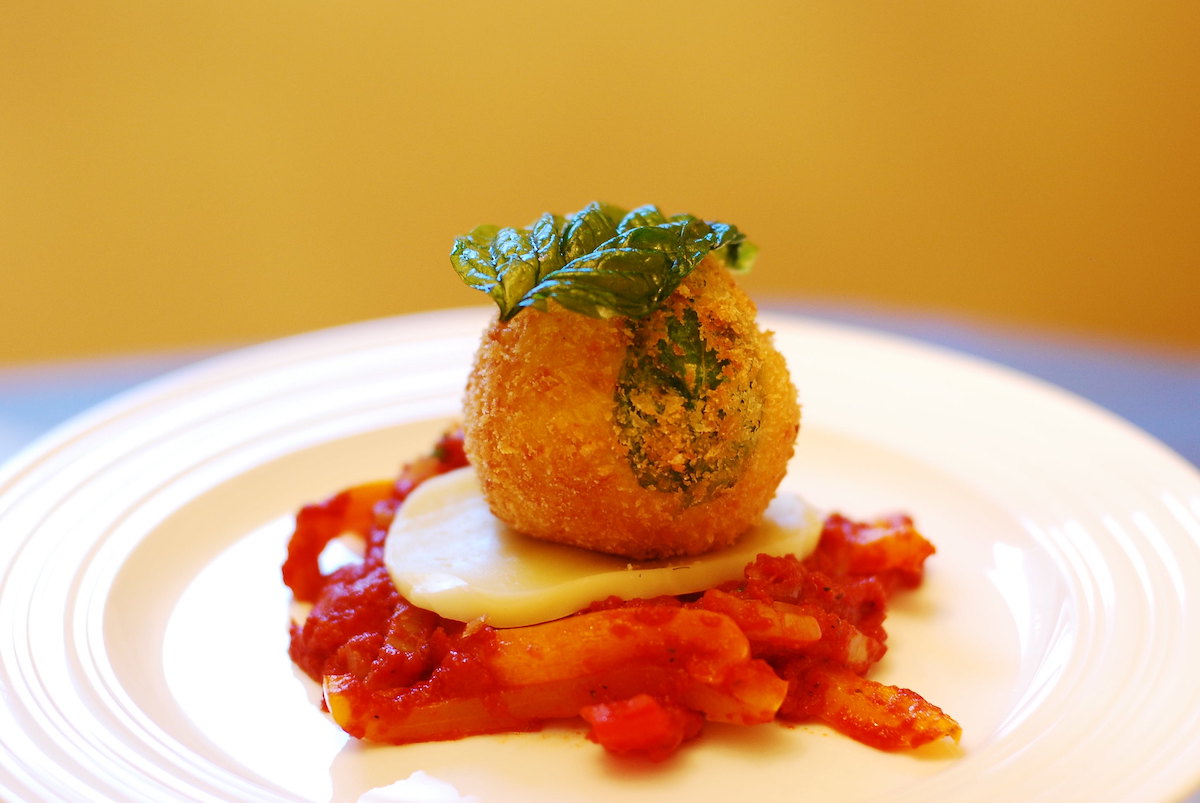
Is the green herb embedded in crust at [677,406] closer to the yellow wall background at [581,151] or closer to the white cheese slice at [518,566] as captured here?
the white cheese slice at [518,566]

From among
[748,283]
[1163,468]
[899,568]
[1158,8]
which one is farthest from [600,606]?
[1158,8]

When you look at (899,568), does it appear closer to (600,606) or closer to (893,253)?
(600,606)

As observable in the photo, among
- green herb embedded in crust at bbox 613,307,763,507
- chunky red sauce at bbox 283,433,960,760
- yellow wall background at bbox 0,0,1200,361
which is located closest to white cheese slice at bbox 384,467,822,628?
chunky red sauce at bbox 283,433,960,760

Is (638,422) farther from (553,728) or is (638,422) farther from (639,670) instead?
(553,728)

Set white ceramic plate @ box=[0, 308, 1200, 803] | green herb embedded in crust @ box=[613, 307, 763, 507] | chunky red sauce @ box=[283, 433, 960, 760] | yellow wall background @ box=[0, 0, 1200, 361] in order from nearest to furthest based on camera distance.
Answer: white ceramic plate @ box=[0, 308, 1200, 803] < chunky red sauce @ box=[283, 433, 960, 760] < green herb embedded in crust @ box=[613, 307, 763, 507] < yellow wall background @ box=[0, 0, 1200, 361]

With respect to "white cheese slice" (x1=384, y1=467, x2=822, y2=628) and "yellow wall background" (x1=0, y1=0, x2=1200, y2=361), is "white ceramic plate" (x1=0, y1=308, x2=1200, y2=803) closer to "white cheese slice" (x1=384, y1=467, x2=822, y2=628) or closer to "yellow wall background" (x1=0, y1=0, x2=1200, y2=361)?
"white cheese slice" (x1=384, y1=467, x2=822, y2=628)


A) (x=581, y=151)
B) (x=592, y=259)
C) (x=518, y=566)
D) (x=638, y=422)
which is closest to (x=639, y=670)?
(x=518, y=566)


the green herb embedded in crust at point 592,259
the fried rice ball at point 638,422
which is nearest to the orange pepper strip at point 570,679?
the fried rice ball at point 638,422
